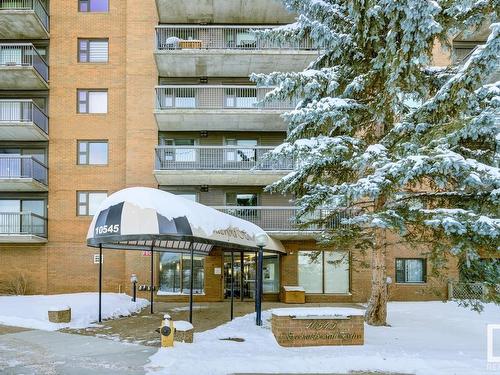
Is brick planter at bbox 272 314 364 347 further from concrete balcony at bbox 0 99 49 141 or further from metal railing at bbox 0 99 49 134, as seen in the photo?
metal railing at bbox 0 99 49 134

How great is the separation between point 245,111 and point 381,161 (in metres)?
10.1

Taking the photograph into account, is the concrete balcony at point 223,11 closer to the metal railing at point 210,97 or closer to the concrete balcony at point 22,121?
the metal railing at point 210,97

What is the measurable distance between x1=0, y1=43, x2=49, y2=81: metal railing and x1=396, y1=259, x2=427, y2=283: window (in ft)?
64.5

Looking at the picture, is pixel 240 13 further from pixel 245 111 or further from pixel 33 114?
pixel 33 114

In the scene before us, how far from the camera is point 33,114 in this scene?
67.6 feet

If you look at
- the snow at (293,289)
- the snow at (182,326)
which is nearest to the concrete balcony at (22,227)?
the snow at (293,289)

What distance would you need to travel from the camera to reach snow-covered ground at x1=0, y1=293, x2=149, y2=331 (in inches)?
484

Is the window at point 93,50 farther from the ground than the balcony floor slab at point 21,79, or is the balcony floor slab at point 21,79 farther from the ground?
the window at point 93,50

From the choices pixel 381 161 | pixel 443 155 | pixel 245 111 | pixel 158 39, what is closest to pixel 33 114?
pixel 158 39

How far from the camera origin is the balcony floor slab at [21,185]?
65.2ft

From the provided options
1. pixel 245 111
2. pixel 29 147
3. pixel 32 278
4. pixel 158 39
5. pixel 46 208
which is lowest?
pixel 32 278

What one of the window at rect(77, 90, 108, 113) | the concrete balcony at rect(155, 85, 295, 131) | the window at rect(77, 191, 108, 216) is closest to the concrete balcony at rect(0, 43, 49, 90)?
the window at rect(77, 90, 108, 113)

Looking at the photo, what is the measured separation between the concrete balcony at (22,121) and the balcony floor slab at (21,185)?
2.38 metres

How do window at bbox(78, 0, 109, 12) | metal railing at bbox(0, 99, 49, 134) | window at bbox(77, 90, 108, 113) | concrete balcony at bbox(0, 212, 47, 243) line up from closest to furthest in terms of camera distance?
concrete balcony at bbox(0, 212, 47, 243) < metal railing at bbox(0, 99, 49, 134) < window at bbox(77, 90, 108, 113) < window at bbox(78, 0, 109, 12)
